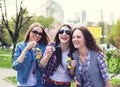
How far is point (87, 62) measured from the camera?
4.41 metres

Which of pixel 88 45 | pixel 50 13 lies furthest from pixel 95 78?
pixel 50 13

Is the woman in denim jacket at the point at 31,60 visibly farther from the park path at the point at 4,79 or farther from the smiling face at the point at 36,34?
the park path at the point at 4,79

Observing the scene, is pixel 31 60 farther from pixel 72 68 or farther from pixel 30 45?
pixel 72 68

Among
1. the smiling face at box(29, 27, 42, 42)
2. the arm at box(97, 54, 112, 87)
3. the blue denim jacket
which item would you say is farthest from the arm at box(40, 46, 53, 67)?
the arm at box(97, 54, 112, 87)

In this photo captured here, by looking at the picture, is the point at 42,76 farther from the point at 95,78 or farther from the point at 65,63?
the point at 95,78

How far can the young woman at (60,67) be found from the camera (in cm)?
465

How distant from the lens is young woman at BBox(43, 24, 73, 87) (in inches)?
183

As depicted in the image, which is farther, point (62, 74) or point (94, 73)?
point (62, 74)

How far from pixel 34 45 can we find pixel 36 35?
0.66ft

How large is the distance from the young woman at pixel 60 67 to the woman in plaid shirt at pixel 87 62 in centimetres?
16

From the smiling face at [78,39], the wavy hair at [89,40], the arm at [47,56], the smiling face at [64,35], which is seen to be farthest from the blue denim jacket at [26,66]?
the wavy hair at [89,40]

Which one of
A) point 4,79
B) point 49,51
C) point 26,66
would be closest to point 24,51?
point 26,66

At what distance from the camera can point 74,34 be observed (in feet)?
14.8

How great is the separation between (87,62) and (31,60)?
742mm
